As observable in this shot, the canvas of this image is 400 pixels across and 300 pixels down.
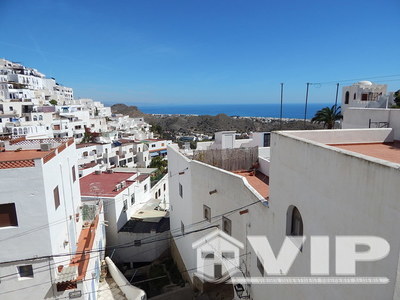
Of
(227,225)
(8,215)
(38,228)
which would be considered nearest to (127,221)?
(38,228)

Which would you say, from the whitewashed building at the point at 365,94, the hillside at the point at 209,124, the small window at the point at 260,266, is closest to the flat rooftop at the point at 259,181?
the small window at the point at 260,266

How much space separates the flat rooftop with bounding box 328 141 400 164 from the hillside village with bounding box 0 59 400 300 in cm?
6

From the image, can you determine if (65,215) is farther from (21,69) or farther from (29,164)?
(21,69)

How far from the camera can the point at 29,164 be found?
408 inches

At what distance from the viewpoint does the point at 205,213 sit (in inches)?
565

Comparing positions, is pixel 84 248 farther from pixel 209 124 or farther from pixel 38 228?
pixel 209 124

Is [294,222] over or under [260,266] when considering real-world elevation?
over

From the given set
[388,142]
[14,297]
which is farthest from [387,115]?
[14,297]

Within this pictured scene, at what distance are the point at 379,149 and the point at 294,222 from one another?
359 cm

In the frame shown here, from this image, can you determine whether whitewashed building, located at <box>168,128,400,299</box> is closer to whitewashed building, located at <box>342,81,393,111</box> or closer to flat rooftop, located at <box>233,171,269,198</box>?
flat rooftop, located at <box>233,171,269,198</box>

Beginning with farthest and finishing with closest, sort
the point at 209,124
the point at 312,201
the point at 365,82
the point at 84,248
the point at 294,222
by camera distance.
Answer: the point at 209,124 → the point at 365,82 → the point at 84,248 → the point at 294,222 → the point at 312,201

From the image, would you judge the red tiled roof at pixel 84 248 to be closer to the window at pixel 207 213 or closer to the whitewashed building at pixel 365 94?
the window at pixel 207 213

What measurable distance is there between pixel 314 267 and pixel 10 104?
66.7 meters

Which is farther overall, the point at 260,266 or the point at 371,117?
the point at 371,117
